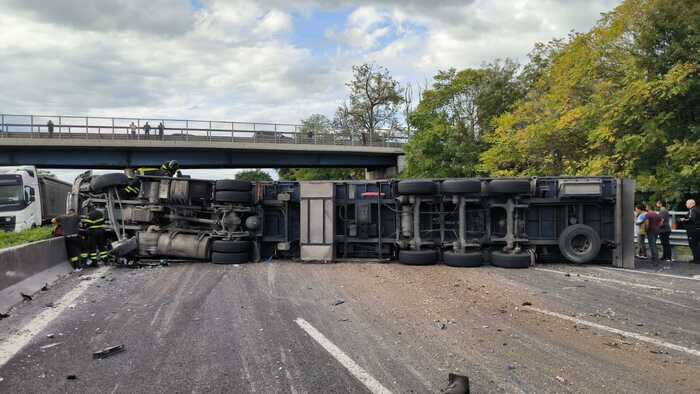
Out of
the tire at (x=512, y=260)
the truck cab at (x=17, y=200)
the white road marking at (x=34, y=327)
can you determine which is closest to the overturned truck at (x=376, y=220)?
the tire at (x=512, y=260)

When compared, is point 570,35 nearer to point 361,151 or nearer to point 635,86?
point 635,86

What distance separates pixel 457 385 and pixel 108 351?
10.6 ft

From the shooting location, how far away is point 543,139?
1991cm

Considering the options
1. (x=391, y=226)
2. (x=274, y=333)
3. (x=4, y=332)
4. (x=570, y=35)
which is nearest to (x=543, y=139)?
(x=570, y=35)

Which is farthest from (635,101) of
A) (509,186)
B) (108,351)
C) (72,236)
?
(72,236)

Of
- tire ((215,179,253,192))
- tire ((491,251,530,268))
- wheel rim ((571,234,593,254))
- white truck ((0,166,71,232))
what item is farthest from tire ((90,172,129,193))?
wheel rim ((571,234,593,254))

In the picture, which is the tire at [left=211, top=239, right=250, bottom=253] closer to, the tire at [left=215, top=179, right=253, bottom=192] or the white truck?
the tire at [left=215, top=179, right=253, bottom=192]

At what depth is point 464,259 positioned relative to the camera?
384 inches

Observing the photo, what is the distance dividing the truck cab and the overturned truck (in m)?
6.93

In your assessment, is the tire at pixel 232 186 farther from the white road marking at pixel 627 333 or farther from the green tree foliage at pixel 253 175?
the green tree foliage at pixel 253 175

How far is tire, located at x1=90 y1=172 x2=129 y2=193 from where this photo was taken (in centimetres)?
1114

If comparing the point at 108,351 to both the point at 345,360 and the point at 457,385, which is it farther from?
the point at 457,385

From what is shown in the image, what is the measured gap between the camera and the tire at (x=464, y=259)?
32.0 feet

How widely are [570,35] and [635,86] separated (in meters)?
A: 7.88
